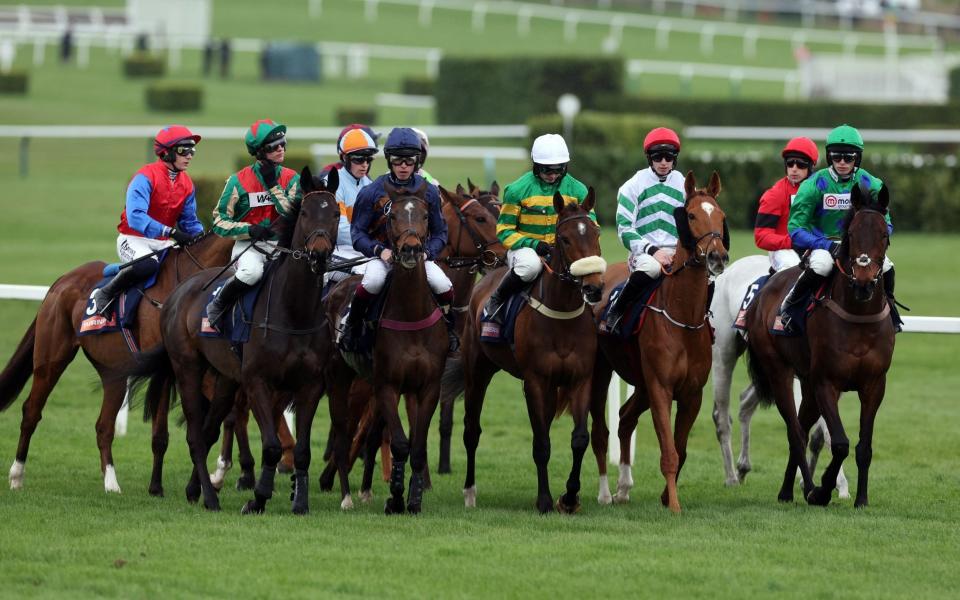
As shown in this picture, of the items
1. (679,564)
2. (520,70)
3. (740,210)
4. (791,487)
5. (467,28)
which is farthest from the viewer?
(467,28)

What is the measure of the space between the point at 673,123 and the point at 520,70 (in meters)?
6.17

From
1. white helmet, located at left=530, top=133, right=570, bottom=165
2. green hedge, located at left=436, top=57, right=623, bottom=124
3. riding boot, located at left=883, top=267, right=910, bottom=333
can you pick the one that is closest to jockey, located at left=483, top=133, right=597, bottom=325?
white helmet, located at left=530, top=133, right=570, bottom=165

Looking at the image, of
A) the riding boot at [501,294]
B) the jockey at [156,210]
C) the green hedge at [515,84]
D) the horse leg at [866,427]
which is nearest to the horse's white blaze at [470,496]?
the riding boot at [501,294]

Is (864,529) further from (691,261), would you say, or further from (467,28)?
(467,28)

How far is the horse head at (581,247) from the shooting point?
27.3 ft

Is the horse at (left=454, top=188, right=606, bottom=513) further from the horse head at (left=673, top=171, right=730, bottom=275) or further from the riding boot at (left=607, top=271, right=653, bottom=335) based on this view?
the horse head at (left=673, top=171, right=730, bottom=275)

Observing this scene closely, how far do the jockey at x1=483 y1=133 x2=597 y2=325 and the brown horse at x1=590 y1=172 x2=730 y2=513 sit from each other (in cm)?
62

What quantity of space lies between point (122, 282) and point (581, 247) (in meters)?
3.01

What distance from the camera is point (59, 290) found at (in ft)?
33.6

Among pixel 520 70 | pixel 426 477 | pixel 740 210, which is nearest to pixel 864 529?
pixel 426 477

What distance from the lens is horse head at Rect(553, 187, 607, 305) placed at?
8312 mm

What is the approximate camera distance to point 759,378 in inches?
411

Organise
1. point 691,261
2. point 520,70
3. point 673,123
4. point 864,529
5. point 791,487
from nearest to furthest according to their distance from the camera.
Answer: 1. point 864,529
2. point 691,261
3. point 791,487
4. point 673,123
5. point 520,70

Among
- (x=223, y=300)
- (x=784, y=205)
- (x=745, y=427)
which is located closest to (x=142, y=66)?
(x=745, y=427)
